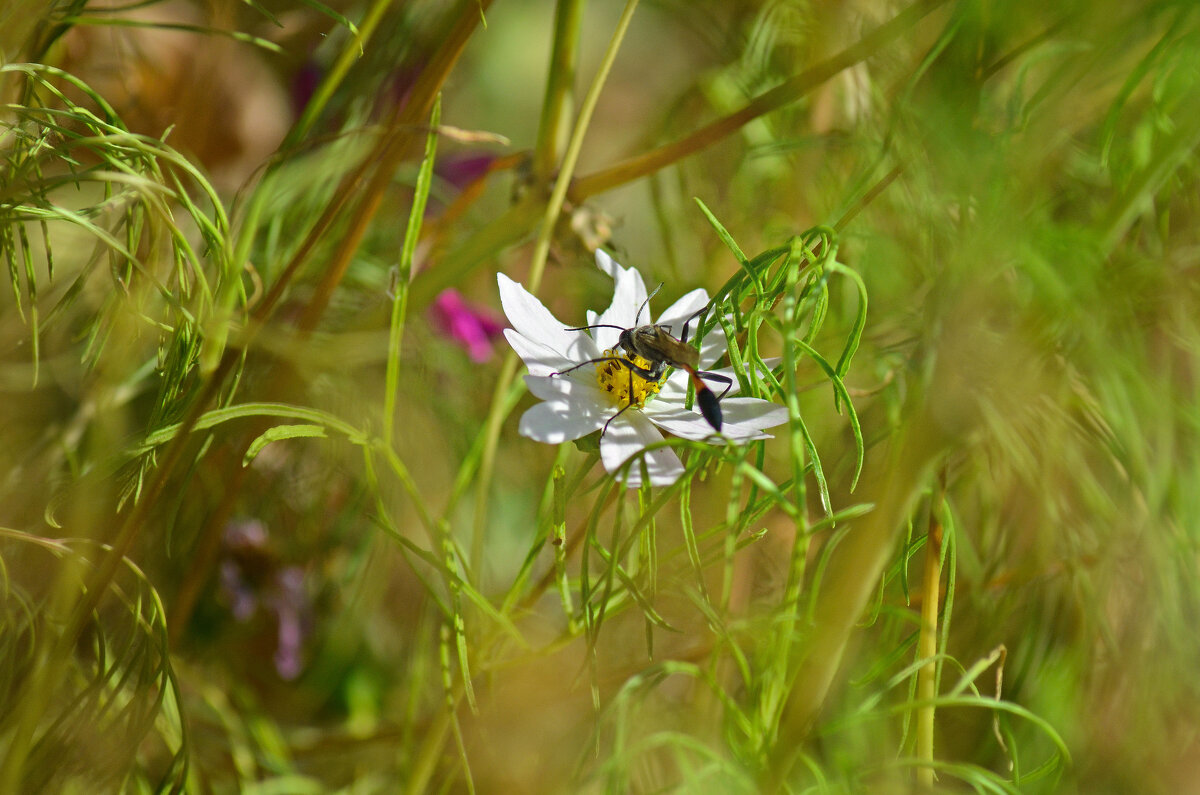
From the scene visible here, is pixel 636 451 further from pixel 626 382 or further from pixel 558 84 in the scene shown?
pixel 558 84

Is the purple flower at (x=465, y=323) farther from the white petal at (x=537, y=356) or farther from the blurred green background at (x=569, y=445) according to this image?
the white petal at (x=537, y=356)

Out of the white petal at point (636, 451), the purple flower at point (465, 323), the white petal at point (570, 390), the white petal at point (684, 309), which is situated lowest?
the white petal at point (636, 451)

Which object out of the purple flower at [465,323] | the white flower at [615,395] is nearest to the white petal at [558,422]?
the white flower at [615,395]

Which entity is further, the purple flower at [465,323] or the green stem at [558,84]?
the purple flower at [465,323]

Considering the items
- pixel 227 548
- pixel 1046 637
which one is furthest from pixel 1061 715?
pixel 227 548

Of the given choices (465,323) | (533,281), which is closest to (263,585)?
(465,323)

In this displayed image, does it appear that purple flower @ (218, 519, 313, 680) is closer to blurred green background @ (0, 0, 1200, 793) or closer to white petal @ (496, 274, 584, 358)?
blurred green background @ (0, 0, 1200, 793)
